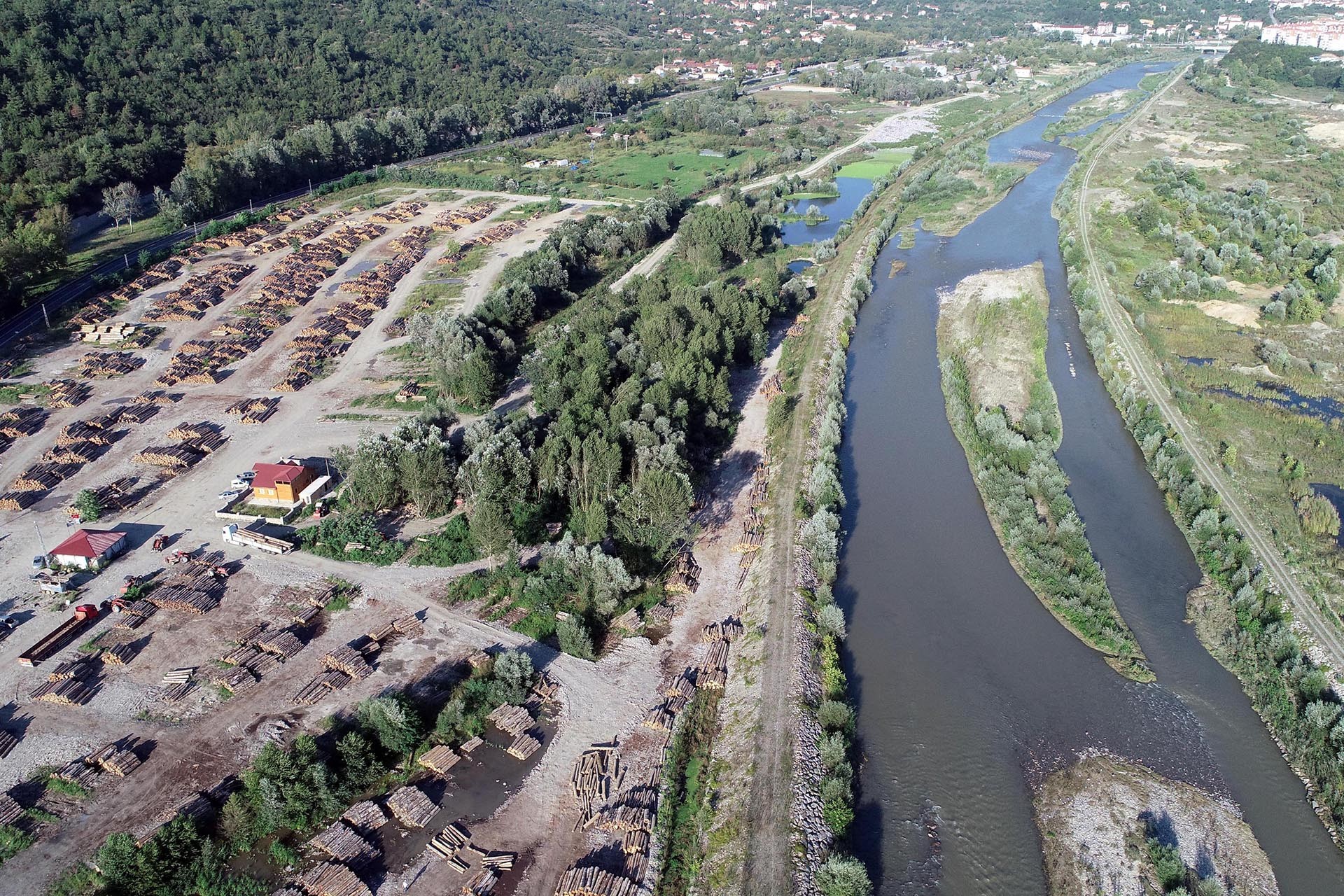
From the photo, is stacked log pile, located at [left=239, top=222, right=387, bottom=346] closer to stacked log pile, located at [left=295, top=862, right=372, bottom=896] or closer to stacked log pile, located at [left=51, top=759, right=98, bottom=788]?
stacked log pile, located at [left=51, top=759, right=98, bottom=788]

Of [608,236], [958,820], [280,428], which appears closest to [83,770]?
[280,428]

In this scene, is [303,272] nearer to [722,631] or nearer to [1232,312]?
[722,631]

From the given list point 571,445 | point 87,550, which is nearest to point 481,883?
point 571,445

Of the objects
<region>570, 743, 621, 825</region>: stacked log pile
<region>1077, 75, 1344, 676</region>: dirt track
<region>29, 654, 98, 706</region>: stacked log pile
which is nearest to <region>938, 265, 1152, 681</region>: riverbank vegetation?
<region>1077, 75, 1344, 676</region>: dirt track

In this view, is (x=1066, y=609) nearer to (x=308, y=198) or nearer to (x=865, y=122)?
(x=308, y=198)

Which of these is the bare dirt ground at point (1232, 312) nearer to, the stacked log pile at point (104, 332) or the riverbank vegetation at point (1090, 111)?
the riverbank vegetation at point (1090, 111)

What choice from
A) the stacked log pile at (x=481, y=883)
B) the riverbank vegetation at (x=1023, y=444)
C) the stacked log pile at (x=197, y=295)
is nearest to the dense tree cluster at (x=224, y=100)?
the stacked log pile at (x=197, y=295)
